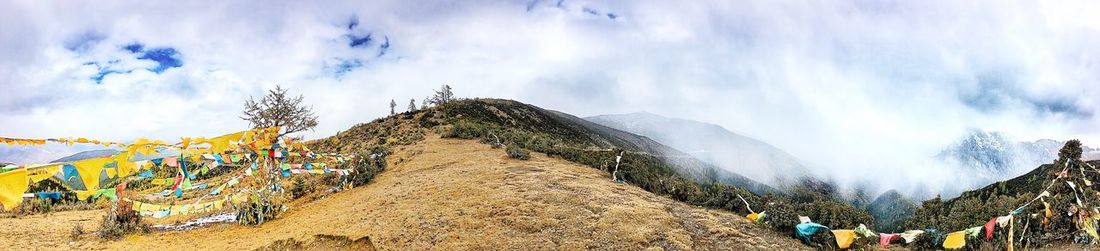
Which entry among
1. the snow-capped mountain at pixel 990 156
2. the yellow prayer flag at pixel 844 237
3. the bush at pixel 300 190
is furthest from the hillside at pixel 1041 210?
the snow-capped mountain at pixel 990 156

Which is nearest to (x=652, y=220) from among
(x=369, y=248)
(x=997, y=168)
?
(x=369, y=248)

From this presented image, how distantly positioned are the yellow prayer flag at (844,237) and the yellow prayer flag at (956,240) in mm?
1181

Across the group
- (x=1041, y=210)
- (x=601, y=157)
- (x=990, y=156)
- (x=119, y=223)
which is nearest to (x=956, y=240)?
(x=1041, y=210)

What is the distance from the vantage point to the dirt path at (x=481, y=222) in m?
7.26

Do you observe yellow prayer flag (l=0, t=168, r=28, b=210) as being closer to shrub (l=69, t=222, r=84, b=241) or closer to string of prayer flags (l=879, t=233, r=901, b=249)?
shrub (l=69, t=222, r=84, b=241)

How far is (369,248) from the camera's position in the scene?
7516 mm

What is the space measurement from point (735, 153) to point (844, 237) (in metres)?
72.7

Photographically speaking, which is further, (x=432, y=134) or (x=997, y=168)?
(x=997, y=168)

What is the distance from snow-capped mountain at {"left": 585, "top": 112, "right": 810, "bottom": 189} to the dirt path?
44745 mm

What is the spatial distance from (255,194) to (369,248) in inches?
172

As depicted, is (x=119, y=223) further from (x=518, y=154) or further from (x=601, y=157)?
(x=601, y=157)

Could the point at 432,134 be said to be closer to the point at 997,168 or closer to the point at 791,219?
the point at 791,219

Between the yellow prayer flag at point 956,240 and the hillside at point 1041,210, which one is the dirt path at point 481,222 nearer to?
the yellow prayer flag at point 956,240

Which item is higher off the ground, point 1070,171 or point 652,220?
point 1070,171
